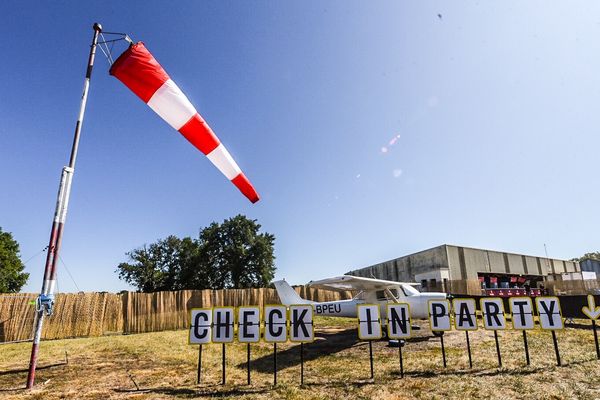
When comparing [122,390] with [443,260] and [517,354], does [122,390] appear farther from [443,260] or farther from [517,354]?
[443,260]

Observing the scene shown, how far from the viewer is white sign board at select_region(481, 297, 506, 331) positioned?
27.8 feet

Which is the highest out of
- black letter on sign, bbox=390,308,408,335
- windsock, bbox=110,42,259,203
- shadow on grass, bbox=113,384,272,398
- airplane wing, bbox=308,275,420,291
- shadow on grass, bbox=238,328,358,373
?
windsock, bbox=110,42,259,203

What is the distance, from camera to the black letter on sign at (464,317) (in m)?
8.58

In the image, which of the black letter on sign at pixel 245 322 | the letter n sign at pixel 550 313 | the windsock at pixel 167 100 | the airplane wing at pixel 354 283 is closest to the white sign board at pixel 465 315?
the letter n sign at pixel 550 313

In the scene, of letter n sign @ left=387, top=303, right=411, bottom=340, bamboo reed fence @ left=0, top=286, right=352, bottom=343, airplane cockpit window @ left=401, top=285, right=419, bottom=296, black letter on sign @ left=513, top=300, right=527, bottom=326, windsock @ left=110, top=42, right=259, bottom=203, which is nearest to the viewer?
windsock @ left=110, top=42, right=259, bottom=203

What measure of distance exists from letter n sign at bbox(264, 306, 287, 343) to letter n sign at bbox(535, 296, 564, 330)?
6.83m

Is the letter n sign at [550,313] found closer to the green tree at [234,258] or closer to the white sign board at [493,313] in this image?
the white sign board at [493,313]

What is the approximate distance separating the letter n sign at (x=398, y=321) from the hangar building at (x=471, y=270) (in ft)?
101

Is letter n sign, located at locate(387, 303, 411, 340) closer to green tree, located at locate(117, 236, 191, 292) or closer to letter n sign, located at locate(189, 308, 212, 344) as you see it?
letter n sign, located at locate(189, 308, 212, 344)

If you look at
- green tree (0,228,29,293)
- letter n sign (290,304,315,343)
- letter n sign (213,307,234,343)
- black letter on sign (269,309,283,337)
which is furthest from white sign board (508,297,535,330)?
green tree (0,228,29,293)

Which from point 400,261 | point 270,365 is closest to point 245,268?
point 400,261

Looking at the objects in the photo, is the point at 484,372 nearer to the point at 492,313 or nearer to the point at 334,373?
the point at 492,313

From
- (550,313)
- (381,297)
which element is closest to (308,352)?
(381,297)

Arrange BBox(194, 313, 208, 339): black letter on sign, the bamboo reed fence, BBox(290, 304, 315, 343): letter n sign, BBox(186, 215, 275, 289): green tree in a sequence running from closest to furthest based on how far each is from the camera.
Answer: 1. BBox(290, 304, 315, 343): letter n sign
2. BBox(194, 313, 208, 339): black letter on sign
3. the bamboo reed fence
4. BBox(186, 215, 275, 289): green tree
